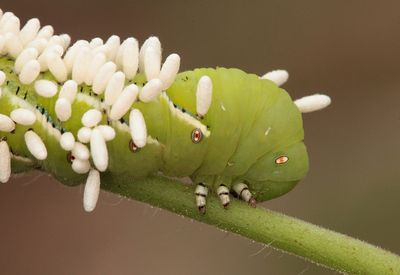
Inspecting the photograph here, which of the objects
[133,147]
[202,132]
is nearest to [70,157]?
[133,147]

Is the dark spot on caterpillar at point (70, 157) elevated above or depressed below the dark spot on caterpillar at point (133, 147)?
below

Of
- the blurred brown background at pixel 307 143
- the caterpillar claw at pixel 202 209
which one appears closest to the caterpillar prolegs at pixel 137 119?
the caterpillar claw at pixel 202 209

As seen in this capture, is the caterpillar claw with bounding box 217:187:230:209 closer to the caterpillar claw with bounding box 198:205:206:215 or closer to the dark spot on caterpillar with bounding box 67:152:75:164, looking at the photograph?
the caterpillar claw with bounding box 198:205:206:215

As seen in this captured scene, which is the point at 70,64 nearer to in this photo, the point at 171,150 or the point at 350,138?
the point at 171,150

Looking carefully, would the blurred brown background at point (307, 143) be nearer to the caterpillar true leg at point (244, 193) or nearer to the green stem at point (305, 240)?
the caterpillar true leg at point (244, 193)

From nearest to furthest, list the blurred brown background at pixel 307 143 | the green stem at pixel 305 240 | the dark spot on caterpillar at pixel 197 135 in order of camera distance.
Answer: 1. the green stem at pixel 305 240
2. the dark spot on caterpillar at pixel 197 135
3. the blurred brown background at pixel 307 143

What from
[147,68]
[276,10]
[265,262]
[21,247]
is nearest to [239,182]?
[147,68]

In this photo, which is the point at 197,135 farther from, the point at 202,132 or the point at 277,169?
the point at 277,169

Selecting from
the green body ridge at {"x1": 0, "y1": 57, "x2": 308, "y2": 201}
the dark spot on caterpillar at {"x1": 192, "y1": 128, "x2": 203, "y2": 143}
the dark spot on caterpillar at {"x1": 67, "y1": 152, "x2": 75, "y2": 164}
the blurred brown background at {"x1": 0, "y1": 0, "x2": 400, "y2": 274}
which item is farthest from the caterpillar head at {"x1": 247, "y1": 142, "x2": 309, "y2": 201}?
the blurred brown background at {"x1": 0, "y1": 0, "x2": 400, "y2": 274}
